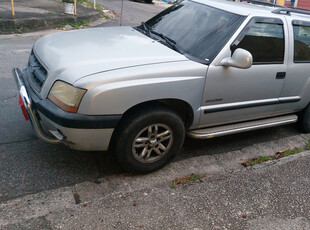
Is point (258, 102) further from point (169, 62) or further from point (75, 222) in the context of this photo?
point (75, 222)

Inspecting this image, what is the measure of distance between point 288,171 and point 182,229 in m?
1.62

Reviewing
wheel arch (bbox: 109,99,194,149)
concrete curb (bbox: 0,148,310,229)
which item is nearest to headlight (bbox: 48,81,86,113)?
wheel arch (bbox: 109,99,194,149)

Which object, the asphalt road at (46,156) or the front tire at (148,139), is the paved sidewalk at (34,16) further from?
the front tire at (148,139)

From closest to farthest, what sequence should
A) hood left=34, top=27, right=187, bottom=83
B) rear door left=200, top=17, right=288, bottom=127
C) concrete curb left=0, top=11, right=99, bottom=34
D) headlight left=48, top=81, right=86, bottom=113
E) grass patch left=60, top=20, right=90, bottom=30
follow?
headlight left=48, top=81, right=86, bottom=113, hood left=34, top=27, right=187, bottom=83, rear door left=200, top=17, right=288, bottom=127, concrete curb left=0, top=11, right=99, bottom=34, grass patch left=60, top=20, right=90, bottom=30

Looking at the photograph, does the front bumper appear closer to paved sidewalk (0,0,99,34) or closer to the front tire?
the front tire

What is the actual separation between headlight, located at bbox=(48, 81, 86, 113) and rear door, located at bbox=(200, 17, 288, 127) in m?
1.32

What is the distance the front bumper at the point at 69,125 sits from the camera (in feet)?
9.80

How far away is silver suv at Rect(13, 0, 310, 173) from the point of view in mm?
3055

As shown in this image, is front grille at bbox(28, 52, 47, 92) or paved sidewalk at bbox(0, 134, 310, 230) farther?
front grille at bbox(28, 52, 47, 92)

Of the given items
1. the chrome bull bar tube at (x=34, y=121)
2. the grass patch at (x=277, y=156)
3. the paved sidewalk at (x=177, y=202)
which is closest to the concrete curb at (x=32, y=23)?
the chrome bull bar tube at (x=34, y=121)

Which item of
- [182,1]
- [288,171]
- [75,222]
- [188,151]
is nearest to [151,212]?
[75,222]

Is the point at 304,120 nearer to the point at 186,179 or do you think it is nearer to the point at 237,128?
the point at 237,128

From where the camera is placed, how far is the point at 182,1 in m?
4.62

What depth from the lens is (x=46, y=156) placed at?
12.1 feet
